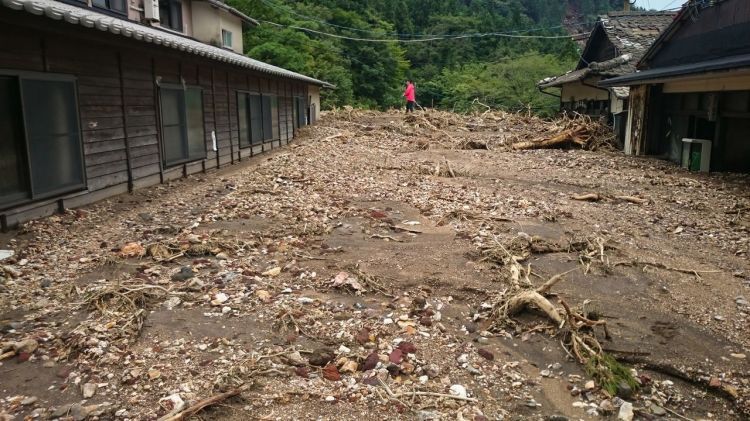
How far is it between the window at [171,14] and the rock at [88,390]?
1505 centimetres

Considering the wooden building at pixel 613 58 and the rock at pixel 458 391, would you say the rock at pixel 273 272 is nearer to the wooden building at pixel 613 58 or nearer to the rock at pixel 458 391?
the rock at pixel 458 391

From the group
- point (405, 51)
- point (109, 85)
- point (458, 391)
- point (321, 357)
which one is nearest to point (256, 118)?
point (109, 85)

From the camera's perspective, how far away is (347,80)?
3469cm

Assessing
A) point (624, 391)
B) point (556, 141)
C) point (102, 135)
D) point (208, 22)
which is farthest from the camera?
point (208, 22)

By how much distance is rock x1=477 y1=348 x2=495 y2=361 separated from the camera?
362 centimetres

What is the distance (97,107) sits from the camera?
7641mm

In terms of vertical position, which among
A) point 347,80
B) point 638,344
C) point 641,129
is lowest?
point 638,344

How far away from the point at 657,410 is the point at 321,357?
2.11 meters

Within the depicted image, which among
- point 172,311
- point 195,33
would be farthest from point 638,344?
point 195,33

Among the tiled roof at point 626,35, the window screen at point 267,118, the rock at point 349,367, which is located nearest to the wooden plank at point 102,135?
the rock at point 349,367

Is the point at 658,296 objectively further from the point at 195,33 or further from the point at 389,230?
the point at 195,33

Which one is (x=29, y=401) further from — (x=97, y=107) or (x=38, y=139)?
(x=97, y=107)

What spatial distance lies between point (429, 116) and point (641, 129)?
1173cm

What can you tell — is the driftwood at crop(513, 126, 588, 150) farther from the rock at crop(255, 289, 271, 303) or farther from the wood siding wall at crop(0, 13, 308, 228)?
the rock at crop(255, 289, 271, 303)
